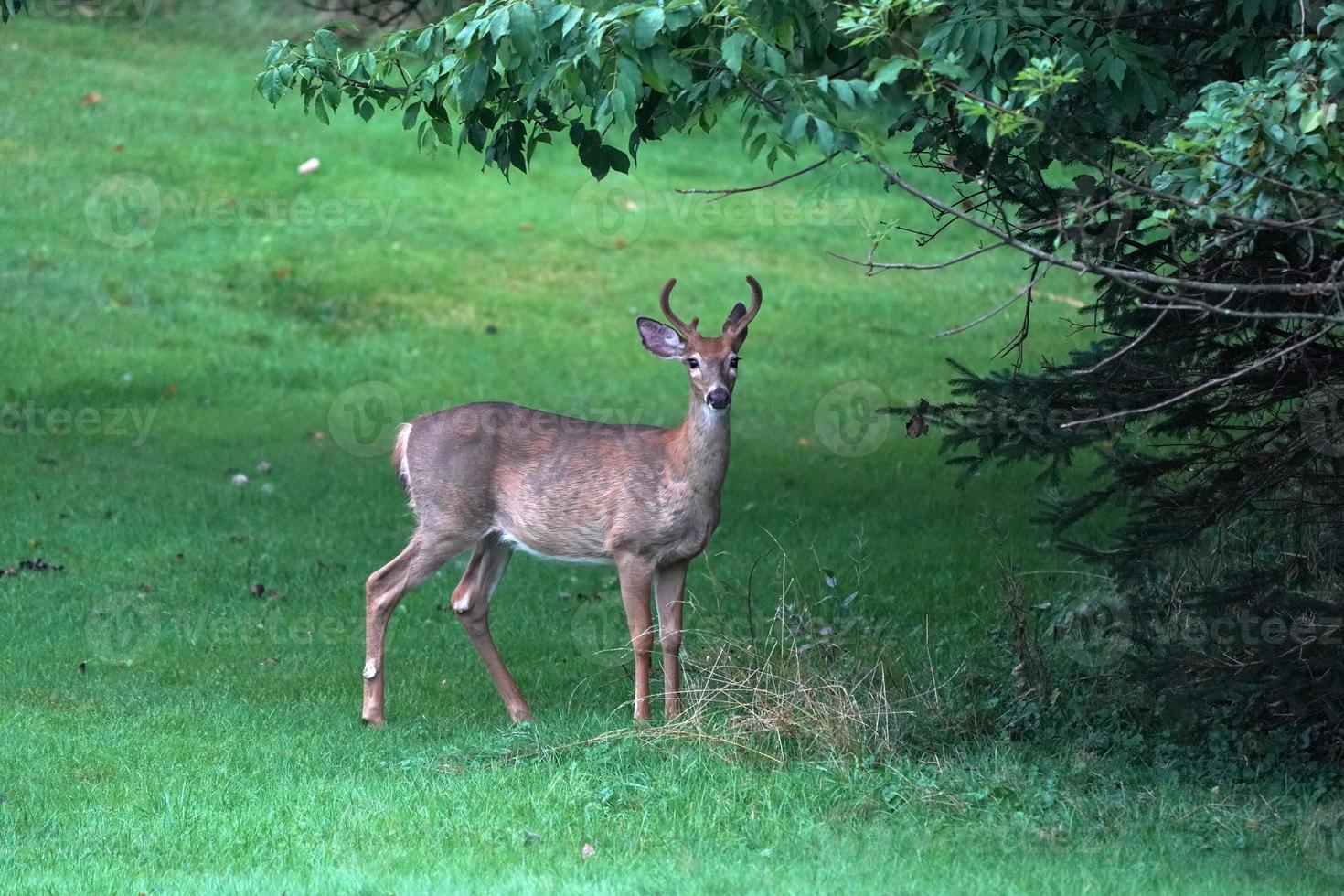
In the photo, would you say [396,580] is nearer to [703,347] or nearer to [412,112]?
[703,347]

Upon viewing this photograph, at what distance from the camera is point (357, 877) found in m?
5.71

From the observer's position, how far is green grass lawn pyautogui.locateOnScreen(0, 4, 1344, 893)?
623cm

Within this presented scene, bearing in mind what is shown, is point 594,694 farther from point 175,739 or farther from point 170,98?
point 170,98

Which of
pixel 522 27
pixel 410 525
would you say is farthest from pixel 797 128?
pixel 410 525

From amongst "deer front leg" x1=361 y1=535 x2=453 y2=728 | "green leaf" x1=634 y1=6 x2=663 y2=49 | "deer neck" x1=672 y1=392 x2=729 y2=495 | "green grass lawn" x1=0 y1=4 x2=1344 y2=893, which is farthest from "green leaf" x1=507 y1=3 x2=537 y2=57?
"deer front leg" x1=361 y1=535 x2=453 y2=728

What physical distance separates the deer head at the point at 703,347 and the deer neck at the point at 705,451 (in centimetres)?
7

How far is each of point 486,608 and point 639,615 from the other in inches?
35.7

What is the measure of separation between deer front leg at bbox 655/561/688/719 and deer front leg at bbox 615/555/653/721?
110mm

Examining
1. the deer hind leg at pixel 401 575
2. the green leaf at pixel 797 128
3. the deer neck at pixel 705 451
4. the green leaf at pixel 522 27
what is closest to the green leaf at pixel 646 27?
the green leaf at pixel 522 27

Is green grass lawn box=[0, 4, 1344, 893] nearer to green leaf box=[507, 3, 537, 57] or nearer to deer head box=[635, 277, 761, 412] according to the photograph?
deer head box=[635, 277, 761, 412]

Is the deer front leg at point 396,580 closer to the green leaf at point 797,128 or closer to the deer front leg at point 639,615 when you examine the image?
the deer front leg at point 639,615

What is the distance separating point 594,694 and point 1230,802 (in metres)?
3.25

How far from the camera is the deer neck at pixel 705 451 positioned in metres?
8.02

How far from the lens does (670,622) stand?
8.20 metres
